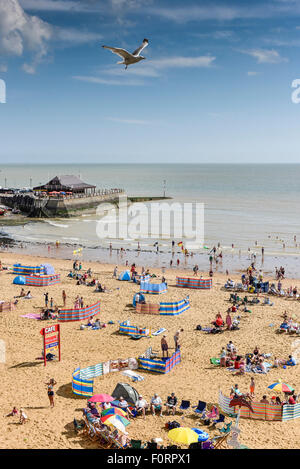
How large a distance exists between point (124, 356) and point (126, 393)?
140 inches

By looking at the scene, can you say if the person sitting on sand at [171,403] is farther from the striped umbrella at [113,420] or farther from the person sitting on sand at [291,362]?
the person sitting on sand at [291,362]

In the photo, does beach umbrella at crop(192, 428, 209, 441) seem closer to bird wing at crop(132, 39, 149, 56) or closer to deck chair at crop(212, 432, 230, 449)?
deck chair at crop(212, 432, 230, 449)

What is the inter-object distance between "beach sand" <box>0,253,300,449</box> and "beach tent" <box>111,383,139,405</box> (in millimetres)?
616

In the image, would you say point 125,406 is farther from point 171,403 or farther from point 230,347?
point 230,347

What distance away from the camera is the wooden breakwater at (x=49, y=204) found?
194 ft

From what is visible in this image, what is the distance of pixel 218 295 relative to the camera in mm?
23969

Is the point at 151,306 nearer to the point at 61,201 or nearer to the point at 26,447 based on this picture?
the point at 26,447

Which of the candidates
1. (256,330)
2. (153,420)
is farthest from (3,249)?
(153,420)

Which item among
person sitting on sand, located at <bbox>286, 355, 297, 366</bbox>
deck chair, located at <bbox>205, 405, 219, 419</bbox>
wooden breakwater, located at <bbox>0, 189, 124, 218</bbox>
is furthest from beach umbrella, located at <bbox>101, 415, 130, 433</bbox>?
wooden breakwater, located at <bbox>0, 189, 124, 218</bbox>

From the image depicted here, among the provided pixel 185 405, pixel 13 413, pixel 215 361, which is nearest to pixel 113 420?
pixel 185 405

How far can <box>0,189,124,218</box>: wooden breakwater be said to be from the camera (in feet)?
194

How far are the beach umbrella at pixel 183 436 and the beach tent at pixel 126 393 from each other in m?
2.16

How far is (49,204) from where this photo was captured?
5966 centimetres

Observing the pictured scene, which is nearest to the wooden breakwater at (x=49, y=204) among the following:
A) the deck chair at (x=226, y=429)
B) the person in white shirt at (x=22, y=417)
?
the person in white shirt at (x=22, y=417)
